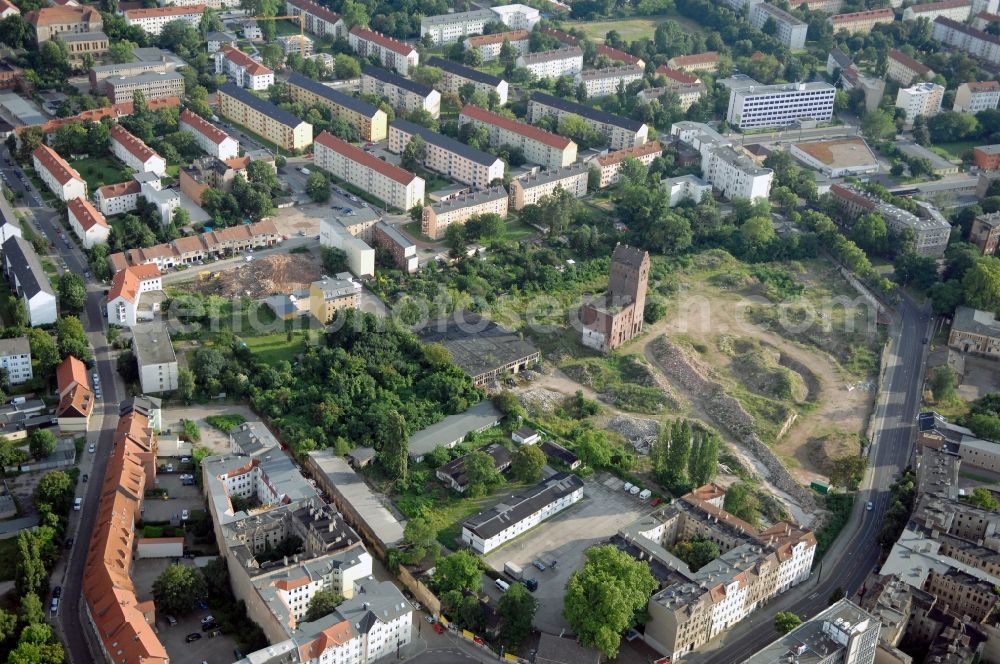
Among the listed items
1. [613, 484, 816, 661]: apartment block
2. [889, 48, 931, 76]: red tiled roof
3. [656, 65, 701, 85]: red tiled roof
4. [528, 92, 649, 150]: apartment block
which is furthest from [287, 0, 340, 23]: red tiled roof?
[613, 484, 816, 661]: apartment block

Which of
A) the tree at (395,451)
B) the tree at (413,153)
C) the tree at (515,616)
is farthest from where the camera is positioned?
the tree at (413,153)

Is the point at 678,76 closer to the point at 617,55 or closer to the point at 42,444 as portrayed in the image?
the point at 617,55

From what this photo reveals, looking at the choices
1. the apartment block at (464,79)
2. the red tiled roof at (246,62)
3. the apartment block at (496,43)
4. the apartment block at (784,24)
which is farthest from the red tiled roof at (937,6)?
the red tiled roof at (246,62)

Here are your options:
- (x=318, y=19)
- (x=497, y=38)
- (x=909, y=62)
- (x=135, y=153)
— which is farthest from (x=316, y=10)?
(x=909, y=62)

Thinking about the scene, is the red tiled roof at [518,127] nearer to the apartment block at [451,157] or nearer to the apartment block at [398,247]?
the apartment block at [451,157]

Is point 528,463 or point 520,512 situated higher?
point 528,463

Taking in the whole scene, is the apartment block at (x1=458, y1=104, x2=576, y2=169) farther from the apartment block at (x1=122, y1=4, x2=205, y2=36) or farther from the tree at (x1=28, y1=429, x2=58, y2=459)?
the tree at (x1=28, y1=429, x2=58, y2=459)
